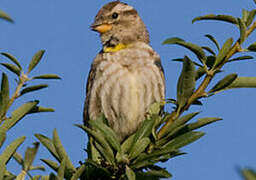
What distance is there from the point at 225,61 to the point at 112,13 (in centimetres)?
373

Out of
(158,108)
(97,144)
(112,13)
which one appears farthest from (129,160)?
(112,13)

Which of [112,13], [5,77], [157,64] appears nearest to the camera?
[5,77]

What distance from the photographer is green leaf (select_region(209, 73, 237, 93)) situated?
2.06 metres

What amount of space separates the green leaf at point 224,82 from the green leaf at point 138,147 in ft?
1.50

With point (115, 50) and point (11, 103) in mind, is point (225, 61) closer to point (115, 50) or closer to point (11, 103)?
point (11, 103)

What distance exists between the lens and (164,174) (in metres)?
2.07

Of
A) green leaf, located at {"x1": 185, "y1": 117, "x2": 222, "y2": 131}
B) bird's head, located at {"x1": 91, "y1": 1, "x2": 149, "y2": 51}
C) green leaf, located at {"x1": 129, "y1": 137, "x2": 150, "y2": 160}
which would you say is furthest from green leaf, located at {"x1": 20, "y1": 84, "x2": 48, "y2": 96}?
bird's head, located at {"x1": 91, "y1": 1, "x2": 149, "y2": 51}

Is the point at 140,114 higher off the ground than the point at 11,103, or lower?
higher

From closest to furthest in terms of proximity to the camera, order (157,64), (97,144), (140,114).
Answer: (97,144), (140,114), (157,64)

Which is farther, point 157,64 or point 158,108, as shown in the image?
point 157,64

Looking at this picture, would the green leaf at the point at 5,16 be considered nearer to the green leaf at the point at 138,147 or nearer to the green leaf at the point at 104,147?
the green leaf at the point at 104,147

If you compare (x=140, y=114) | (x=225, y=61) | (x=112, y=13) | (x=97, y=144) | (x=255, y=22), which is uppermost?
(x=112, y=13)

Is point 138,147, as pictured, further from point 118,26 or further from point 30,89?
point 118,26

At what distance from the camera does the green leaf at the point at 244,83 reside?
217 cm
